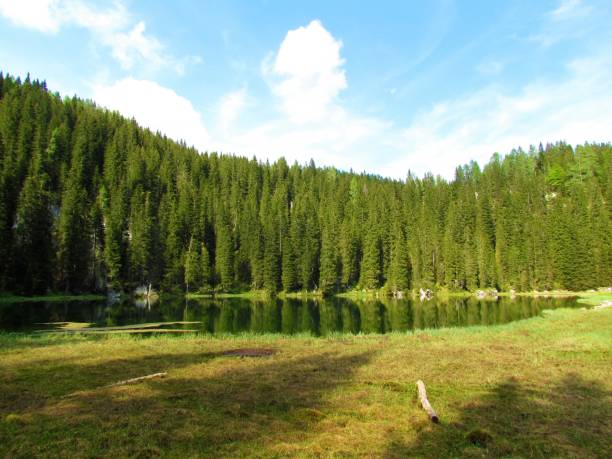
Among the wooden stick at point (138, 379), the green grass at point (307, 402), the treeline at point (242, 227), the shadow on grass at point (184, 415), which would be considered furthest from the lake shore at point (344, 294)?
the shadow on grass at point (184, 415)

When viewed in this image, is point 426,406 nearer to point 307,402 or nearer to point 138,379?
point 307,402

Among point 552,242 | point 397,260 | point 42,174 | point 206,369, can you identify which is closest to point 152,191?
point 42,174

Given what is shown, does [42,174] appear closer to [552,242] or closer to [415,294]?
[415,294]

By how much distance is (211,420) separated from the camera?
1193 cm

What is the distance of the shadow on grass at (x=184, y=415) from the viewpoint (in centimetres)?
992

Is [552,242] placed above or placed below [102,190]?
below

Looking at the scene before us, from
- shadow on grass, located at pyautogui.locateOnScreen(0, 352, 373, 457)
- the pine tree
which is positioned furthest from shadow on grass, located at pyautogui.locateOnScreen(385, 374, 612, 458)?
the pine tree

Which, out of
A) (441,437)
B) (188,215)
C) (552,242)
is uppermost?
(188,215)

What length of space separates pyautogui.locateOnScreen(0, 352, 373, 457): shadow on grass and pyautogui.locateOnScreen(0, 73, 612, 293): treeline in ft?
293

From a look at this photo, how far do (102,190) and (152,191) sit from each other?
2242 cm

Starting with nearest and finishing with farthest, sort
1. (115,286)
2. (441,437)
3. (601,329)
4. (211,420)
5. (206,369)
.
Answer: (441,437)
(211,420)
(206,369)
(601,329)
(115,286)

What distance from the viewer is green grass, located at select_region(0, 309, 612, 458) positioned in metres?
10.1

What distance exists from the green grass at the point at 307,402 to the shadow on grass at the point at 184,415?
5 cm

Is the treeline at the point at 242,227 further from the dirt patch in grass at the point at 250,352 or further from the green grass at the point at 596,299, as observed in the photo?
the dirt patch in grass at the point at 250,352
